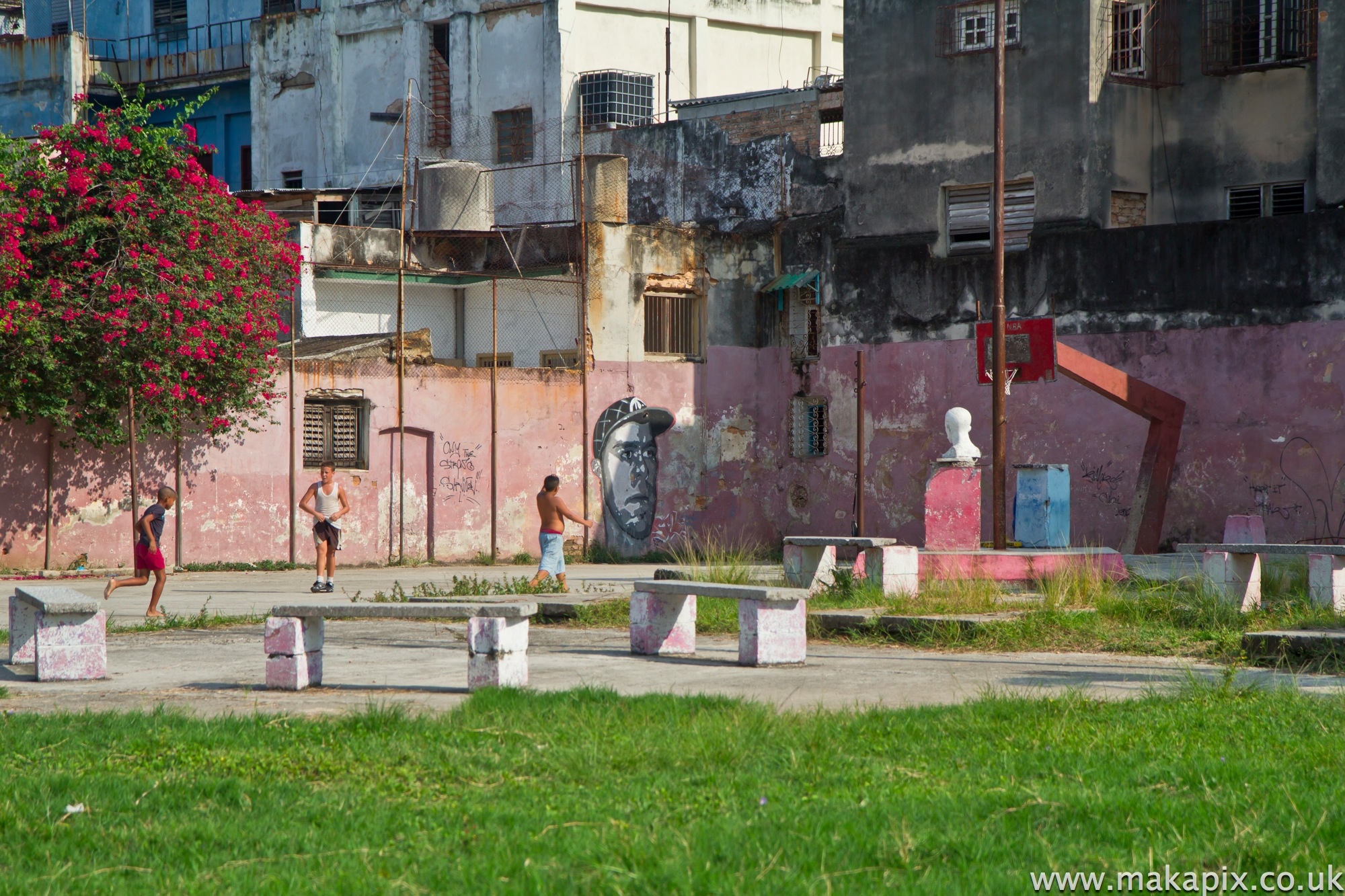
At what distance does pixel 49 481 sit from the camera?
20.6m

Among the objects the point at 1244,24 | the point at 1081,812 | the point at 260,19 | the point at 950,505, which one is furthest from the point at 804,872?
the point at 260,19

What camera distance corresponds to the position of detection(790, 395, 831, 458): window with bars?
90.3ft

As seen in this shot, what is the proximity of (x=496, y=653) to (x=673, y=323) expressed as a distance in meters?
19.2

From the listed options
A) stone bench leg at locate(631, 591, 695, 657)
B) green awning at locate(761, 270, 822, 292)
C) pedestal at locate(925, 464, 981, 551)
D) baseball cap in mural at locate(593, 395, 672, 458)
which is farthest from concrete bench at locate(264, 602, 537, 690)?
green awning at locate(761, 270, 822, 292)

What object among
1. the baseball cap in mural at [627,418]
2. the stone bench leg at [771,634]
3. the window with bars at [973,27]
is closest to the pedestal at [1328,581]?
the stone bench leg at [771,634]

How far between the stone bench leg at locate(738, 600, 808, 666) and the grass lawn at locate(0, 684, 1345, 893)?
7.75ft

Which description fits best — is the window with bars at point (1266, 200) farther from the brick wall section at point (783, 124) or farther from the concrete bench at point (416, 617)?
the concrete bench at point (416, 617)

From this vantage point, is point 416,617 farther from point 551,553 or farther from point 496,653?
point 551,553

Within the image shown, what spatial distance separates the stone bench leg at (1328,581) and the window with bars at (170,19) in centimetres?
3646

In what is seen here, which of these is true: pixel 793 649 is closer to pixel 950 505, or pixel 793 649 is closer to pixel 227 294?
pixel 950 505

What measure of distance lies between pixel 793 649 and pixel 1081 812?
496 cm

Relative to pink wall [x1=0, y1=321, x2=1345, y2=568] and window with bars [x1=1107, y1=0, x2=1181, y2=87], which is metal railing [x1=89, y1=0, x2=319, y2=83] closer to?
pink wall [x1=0, y1=321, x2=1345, y2=568]

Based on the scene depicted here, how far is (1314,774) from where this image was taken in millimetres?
5902

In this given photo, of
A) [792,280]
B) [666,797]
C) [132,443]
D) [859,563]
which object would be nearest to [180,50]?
[792,280]
